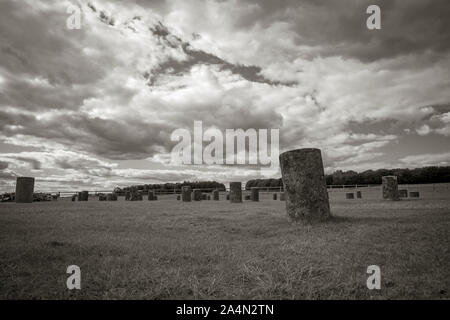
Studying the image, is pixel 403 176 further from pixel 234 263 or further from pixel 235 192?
pixel 234 263

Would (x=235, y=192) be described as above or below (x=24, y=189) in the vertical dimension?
below

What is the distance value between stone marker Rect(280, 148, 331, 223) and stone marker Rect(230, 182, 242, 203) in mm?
13037

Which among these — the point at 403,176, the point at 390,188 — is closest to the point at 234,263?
the point at 390,188

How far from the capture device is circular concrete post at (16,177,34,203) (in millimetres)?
20625

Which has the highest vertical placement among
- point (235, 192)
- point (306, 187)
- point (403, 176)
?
point (403, 176)

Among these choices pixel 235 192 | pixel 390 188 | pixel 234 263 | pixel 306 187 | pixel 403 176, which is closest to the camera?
pixel 234 263

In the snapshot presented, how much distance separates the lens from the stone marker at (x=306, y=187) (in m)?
7.34

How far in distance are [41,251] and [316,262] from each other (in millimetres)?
4301

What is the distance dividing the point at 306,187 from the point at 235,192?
13.5 meters

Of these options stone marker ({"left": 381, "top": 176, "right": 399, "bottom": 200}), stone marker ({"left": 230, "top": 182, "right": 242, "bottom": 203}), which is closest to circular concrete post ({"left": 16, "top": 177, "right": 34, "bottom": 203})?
stone marker ({"left": 230, "top": 182, "right": 242, "bottom": 203})

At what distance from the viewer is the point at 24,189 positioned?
68.5ft
